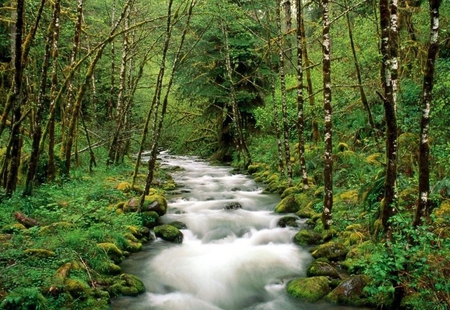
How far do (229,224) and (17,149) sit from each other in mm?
6319

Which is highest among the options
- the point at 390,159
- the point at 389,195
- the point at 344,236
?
the point at 390,159

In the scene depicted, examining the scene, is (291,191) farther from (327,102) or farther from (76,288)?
(76,288)

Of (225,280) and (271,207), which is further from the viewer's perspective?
(271,207)

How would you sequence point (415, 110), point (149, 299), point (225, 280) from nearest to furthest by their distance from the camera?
point (149, 299) → point (225, 280) → point (415, 110)

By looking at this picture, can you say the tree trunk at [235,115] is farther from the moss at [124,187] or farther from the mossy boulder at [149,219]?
the mossy boulder at [149,219]

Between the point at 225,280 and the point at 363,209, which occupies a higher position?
the point at 363,209

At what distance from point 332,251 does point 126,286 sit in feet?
15.1

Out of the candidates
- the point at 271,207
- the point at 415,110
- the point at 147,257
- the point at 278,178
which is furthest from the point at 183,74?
the point at 147,257

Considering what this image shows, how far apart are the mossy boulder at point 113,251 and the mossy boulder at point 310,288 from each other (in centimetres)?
386

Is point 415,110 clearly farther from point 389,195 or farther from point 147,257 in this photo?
point 147,257

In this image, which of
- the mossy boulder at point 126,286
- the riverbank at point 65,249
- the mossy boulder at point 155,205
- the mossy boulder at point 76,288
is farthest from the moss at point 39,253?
the mossy boulder at point 155,205

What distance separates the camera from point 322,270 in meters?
7.74

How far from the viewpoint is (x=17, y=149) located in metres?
9.62

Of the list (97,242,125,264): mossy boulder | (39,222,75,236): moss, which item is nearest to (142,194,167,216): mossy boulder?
(97,242,125,264): mossy boulder
